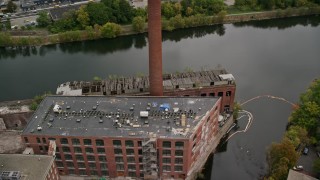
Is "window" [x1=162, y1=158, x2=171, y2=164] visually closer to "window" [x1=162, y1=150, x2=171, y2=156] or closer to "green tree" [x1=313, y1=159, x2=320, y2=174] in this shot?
"window" [x1=162, y1=150, x2=171, y2=156]

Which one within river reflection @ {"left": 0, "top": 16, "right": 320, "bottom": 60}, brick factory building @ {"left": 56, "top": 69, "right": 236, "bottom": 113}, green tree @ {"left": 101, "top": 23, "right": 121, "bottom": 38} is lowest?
brick factory building @ {"left": 56, "top": 69, "right": 236, "bottom": 113}

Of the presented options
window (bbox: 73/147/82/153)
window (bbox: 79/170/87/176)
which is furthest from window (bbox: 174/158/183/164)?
window (bbox: 79/170/87/176)

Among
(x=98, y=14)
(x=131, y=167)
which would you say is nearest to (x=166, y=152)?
(x=131, y=167)

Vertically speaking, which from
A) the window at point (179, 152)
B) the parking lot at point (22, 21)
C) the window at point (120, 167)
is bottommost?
the window at point (120, 167)

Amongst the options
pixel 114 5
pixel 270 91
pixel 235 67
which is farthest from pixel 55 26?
pixel 270 91

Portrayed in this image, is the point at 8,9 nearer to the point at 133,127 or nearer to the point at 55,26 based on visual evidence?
the point at 55,26

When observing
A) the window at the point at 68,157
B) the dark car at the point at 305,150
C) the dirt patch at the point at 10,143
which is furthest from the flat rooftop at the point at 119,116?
the dark car at the point at 305,150

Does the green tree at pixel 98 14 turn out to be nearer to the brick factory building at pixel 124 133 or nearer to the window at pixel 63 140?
the brick factory building at pixel 124 133
